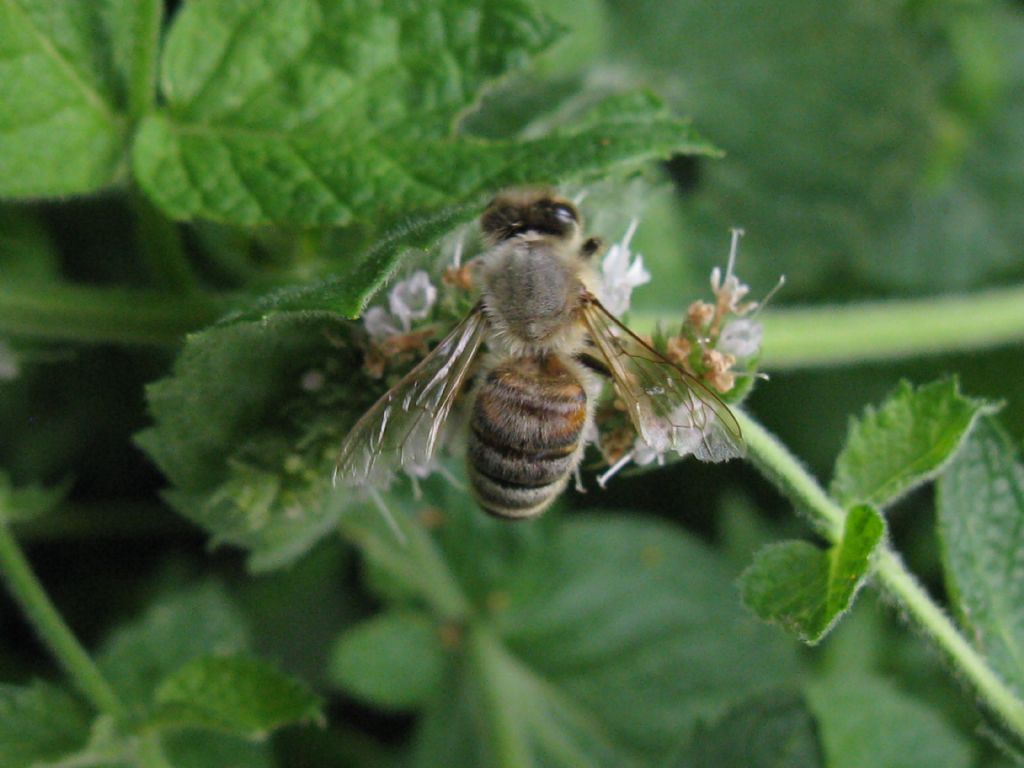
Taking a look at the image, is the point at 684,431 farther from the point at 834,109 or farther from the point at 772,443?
the point at 834,109

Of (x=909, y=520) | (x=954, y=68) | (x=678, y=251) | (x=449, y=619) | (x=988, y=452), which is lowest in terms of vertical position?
(x=449, y=619)

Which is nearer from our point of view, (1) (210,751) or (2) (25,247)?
(1) (210,751)

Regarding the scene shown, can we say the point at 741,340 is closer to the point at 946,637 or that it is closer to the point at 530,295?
the point at 530,295

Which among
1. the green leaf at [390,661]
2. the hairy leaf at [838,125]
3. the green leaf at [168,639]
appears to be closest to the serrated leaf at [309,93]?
the green leaf at [168,639]

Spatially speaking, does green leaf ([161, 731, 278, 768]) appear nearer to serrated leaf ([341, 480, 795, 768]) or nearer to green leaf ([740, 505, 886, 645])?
serrated leaf ([341, 480, 795, 768])

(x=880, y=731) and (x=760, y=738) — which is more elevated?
(x=760, y=738)

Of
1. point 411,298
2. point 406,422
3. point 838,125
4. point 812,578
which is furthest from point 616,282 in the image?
point 838,125

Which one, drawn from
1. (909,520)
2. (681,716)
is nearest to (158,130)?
(681,716)
